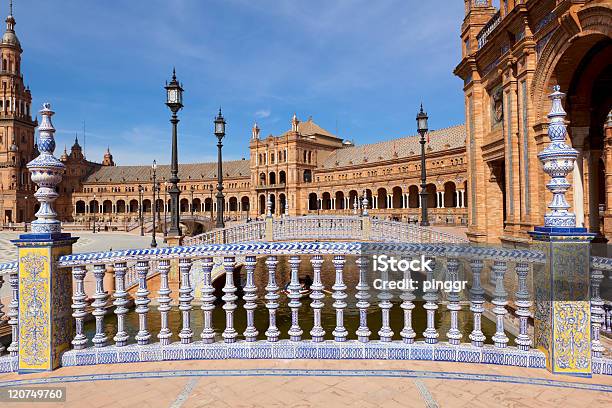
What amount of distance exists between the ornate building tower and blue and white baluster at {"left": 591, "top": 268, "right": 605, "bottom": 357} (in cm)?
8150

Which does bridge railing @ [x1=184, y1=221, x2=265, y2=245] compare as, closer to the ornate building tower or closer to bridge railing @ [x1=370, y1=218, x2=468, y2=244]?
bridge railing @ [x1=370, y1=218, x2=468, y2=244]

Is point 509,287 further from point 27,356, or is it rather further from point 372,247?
point 27,356

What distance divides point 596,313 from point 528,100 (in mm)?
9304

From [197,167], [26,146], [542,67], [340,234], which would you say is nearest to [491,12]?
[542,67]

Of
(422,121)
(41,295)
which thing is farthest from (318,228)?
(41,295)

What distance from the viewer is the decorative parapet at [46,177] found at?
13.1ft

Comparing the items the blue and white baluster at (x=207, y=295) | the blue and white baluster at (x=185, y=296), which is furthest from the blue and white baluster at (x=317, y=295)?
the blue and white baluster at (x=185, y=296)

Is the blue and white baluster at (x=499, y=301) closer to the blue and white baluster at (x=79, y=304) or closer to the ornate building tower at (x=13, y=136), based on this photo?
the blue and white baluster at (x=79, y=304)

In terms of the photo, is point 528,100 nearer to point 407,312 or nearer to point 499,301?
point 499,301

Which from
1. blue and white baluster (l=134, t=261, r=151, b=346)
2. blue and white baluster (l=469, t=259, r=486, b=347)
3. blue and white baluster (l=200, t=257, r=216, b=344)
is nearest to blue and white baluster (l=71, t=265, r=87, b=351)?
blue and white baluster (l=134, t=261, r=151, b=346)

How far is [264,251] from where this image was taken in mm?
4070

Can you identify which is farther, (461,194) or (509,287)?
(461,194)

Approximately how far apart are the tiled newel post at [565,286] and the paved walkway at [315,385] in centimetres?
22

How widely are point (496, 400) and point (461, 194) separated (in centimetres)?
4114
